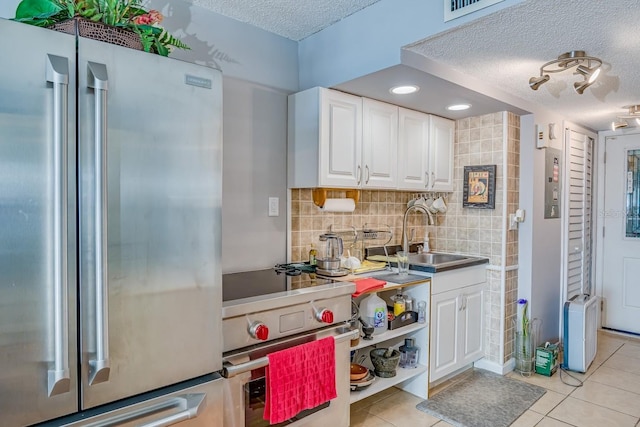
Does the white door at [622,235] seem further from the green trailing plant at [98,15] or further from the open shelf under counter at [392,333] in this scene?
the green trailing plant at [98,15]

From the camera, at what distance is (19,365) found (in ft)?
3.51

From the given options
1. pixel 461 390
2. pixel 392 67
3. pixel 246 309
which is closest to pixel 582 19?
pixel 392 67

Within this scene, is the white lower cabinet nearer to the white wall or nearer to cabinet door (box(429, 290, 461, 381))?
cabinet door (box(429, 290, 461, 381))

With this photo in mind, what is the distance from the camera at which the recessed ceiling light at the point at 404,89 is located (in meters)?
2.40

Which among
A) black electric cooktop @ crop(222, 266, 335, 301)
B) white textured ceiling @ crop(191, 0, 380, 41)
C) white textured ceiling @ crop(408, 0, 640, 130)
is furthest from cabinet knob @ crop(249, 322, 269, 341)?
white textured ceiling @ crop(191, 0, 380, 41)

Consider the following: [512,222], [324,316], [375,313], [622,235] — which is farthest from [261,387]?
[622,235]

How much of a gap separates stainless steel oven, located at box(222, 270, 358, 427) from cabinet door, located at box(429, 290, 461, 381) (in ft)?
2.74

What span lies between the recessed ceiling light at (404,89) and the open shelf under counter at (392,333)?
1.47 m

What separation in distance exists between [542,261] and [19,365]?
341 centimetres

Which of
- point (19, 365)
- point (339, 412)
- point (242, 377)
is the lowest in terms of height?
point (339, 412)

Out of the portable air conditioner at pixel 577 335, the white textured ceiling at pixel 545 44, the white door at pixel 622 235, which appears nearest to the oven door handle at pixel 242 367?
the white textured ceiling at pixel 545 44

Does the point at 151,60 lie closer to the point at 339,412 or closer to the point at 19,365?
the point at 19,365

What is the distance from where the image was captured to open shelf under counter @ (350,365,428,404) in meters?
2.26

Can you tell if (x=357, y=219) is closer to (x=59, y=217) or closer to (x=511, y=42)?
(x=511, y=42)
